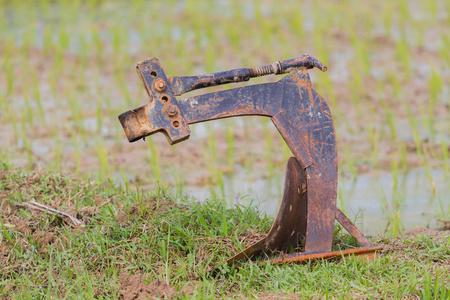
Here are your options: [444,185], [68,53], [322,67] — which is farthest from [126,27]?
[322,67]

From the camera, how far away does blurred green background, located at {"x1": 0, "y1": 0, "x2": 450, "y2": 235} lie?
4.70 m

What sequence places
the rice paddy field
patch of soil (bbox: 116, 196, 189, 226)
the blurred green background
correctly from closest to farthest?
patch of soil (bbox: 116, 196, 189, 226) → the rice paddy field → the blurred green background

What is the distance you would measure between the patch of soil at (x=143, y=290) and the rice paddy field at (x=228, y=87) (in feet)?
0.18

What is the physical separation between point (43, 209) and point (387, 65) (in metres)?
5.23

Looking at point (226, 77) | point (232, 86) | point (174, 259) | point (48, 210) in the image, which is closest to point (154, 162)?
point (48, 210)

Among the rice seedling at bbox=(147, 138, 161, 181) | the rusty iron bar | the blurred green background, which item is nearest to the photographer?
the rusty iron bar

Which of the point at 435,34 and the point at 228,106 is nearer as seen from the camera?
the point at 228,106

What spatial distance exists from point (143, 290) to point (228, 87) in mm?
4017

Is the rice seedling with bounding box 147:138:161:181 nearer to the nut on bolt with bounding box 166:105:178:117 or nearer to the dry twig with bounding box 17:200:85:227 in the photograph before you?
the dry twig with bounding box 17:200:85:227

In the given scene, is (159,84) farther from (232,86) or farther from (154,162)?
(232,86)

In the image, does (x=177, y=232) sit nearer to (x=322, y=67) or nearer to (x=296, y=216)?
(x=296, y=216)

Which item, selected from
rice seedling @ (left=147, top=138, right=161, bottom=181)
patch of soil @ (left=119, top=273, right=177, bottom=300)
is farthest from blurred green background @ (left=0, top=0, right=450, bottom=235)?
patch of soil @ (left=119, top=273, right=177, bottom=300)

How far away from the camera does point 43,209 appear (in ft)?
10.9

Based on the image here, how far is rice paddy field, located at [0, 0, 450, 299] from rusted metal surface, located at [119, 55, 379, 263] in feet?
0.79
